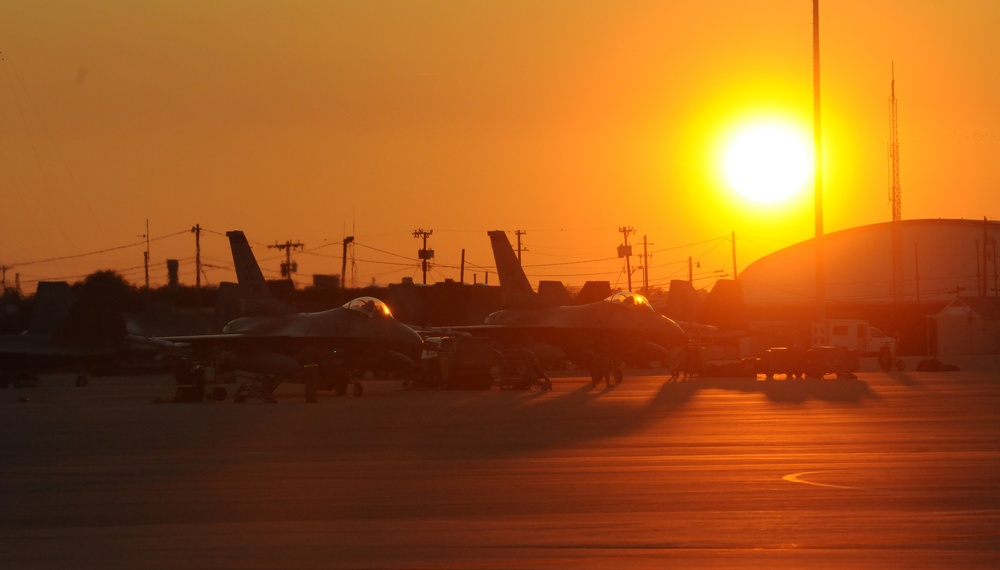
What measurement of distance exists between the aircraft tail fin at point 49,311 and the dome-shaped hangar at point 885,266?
8551 centimetres

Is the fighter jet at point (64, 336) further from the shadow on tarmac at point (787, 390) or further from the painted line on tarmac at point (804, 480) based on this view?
the painted line on tarmac at point (804, 480)

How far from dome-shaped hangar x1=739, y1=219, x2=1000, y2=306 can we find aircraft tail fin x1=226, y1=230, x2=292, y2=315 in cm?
8604

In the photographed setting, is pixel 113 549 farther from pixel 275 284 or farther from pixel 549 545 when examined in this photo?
pixel 275 284

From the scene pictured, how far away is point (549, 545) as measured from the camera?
8.14m

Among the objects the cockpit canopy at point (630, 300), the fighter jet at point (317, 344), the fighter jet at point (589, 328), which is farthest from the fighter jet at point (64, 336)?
the cockpit canopy at point (630, 300)

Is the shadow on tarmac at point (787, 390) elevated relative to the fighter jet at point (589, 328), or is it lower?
lower

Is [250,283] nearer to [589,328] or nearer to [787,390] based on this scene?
[589,328]

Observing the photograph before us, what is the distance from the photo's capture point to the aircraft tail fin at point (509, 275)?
131 feet

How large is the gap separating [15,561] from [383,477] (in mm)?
4653

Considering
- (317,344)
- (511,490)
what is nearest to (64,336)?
(317,344)

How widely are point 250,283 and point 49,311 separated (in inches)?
341

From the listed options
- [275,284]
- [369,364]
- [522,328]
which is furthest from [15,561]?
[275,284]

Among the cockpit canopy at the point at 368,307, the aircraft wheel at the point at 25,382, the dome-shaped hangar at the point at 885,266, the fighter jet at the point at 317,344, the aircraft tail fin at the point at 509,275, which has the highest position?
the dome-shaped hangar at the point at 885,266

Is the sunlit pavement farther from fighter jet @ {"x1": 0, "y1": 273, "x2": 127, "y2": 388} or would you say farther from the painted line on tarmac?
fighter jet @ {"x1": 0, "y1": 273, "x2": 127, "y2": 388}
